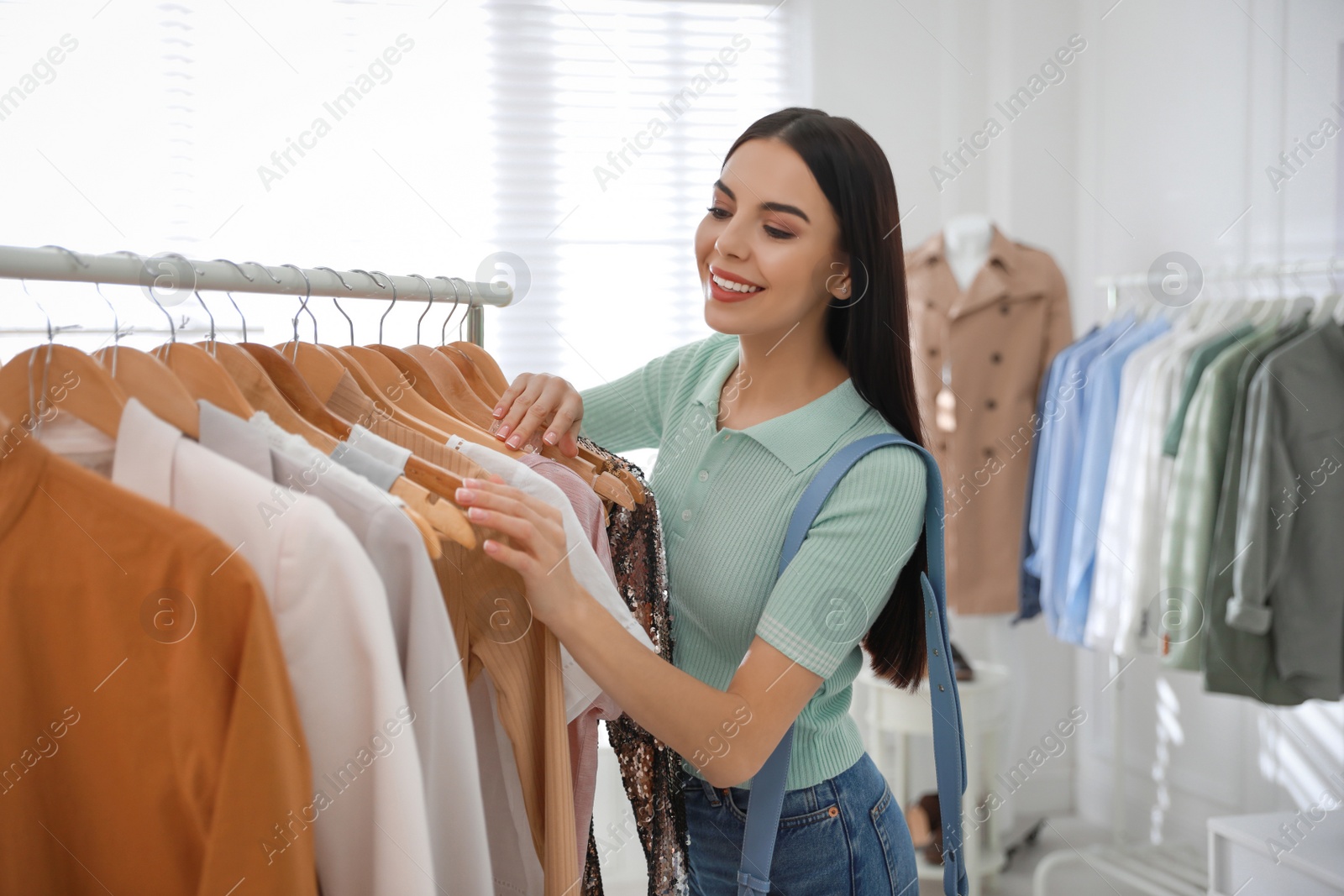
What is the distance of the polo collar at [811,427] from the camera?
4.21 feet

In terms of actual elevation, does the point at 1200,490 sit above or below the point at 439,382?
below

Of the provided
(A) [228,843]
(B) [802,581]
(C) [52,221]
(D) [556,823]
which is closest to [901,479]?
(B) [802,581]

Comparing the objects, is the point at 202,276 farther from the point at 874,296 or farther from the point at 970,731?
the point at 970,731

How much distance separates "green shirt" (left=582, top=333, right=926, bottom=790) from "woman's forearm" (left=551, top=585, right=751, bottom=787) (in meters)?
0.02

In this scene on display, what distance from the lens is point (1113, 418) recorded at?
8.70ft

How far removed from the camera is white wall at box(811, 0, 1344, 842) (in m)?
2.72

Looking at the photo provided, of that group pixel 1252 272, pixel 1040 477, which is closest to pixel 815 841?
pixel 1040 477

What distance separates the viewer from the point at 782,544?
49.5 inches

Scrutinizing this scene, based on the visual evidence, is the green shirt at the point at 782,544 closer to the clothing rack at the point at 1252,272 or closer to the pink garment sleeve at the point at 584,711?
the pink garment sleeve at the point at 584,711

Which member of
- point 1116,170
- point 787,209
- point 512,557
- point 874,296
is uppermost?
point 1116,170

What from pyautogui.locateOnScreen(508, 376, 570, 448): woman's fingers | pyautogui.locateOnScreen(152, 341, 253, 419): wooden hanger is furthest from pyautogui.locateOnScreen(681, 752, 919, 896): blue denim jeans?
pyautogui.locateOnScreen(152, 341, 253, 419): wooden hanger

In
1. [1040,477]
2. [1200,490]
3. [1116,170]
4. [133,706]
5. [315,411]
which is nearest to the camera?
[133,706]

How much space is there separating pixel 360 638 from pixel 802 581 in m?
0.54

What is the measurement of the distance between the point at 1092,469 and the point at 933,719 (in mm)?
1662
